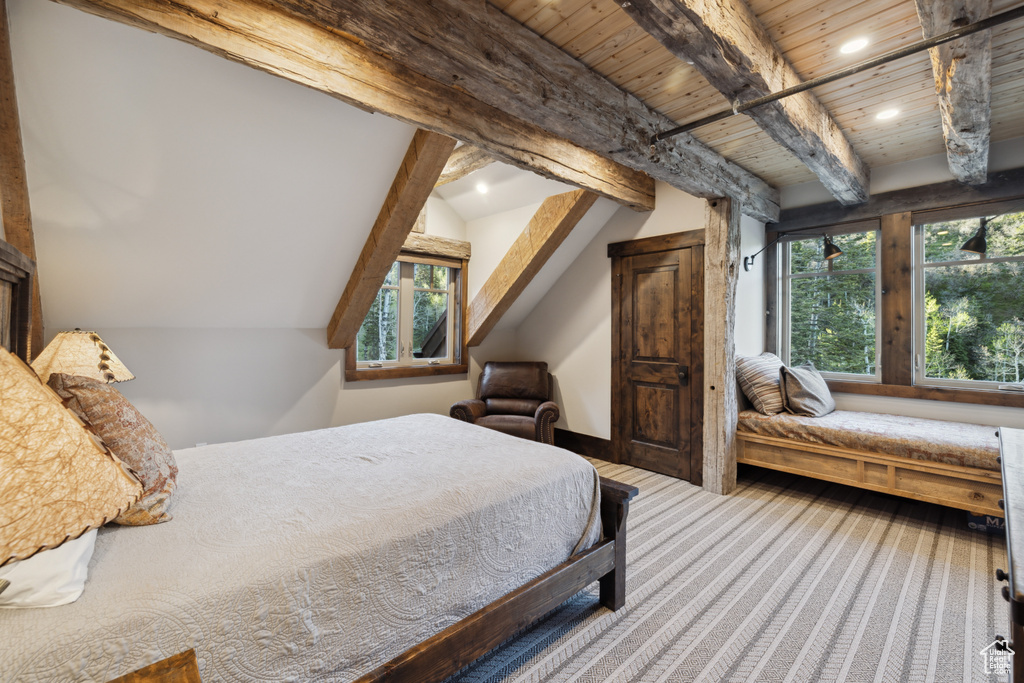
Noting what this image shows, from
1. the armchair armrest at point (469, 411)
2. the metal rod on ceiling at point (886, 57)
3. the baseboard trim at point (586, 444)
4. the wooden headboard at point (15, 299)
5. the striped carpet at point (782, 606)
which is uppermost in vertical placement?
the metal rod on ceiling at point (886, 57)

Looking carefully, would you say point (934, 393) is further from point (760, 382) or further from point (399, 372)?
point (399, 372)

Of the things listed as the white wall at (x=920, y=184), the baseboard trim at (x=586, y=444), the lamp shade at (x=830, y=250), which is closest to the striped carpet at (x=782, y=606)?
the white wall at (x=920, y=184)

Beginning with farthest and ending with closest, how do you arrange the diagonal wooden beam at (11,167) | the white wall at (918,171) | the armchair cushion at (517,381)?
the armchair cushion at (517,381) → the white wall at (918,171) → the diagonal wooden beam at (11,167)

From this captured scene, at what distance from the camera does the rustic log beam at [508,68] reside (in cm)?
165

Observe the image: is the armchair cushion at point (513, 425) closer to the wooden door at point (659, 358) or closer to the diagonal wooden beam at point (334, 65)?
the wooden door at point (659, 358)

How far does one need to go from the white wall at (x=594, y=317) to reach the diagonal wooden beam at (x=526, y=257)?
50 centimetres

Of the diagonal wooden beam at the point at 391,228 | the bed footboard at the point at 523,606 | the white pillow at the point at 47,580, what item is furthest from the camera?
the diagonal wooden beam at the point at 391,228

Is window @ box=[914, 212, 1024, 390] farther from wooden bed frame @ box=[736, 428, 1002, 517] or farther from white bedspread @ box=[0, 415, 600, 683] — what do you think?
white bedspread @ box=[0, 415, 600, 683]

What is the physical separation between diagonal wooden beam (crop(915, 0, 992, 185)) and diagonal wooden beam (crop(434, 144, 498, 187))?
262cm

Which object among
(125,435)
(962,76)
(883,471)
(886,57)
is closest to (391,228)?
(125,435)

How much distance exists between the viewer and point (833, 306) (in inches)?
156

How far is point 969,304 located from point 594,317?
2.79 metres

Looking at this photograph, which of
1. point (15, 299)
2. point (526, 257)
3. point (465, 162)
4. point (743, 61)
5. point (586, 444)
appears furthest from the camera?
point (586, 444)

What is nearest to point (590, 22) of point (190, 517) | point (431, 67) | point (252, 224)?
point (431, 67)
